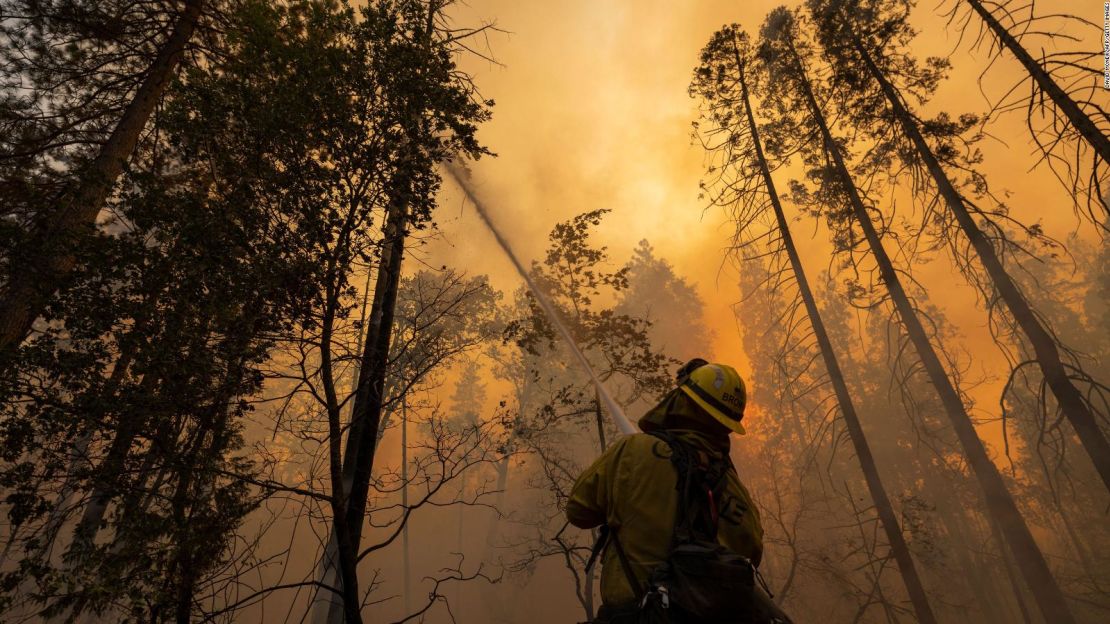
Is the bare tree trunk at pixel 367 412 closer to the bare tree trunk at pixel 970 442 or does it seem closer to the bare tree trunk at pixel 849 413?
the bare tree trunk at pixel 849 413

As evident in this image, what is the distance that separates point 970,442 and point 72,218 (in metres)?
14.6

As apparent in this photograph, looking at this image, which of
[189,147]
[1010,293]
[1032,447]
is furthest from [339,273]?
[1032,447]

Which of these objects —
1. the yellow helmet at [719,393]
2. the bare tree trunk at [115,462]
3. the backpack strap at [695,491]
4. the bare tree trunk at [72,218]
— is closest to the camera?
the backpack strap at [695,491]

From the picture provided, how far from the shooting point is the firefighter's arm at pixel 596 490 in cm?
282

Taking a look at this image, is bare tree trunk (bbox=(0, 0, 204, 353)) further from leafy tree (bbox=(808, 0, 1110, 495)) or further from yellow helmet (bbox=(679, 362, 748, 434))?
leafy tree (bbox=(808, 0, 1110, 495))

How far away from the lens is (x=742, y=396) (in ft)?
10.2

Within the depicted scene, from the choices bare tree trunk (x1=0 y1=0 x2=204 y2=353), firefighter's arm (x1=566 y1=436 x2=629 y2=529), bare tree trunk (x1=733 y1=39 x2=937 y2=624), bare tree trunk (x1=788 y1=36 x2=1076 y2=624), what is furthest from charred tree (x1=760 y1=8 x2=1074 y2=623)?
bare tree trunk (x1=0 y1=0 x2=204 y2=353)

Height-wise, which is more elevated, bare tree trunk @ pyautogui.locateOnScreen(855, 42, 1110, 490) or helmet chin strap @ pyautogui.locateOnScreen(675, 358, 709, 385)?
bare tree trunk @ pyautogui.locateOnScreen(855, 42, 1110, 490)

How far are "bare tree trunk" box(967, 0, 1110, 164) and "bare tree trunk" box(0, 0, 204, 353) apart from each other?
36.4 ft

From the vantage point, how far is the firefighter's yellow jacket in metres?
2.51

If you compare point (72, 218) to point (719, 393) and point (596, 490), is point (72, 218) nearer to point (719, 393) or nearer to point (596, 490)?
point (596, 490)

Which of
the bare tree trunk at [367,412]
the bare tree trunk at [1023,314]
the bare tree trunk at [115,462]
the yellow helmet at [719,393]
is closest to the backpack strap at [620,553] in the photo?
the yellow helmet at [719,393]

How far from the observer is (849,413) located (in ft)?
30.5

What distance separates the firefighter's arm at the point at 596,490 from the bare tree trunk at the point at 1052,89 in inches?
→ 296
